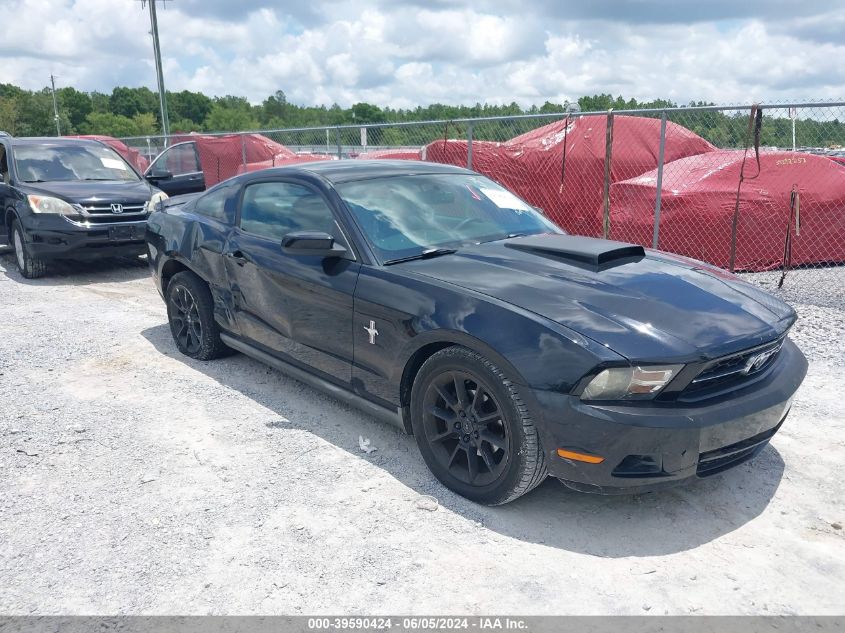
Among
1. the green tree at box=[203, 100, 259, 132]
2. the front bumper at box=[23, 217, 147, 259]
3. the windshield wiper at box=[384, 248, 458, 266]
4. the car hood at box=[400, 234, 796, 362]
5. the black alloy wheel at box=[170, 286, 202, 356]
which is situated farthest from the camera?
the green tree at box=[203, 100, 259, 132]

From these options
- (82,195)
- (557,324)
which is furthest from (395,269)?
(82,195)

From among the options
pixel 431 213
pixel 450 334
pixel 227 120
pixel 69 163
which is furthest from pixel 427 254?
pixel 227 120

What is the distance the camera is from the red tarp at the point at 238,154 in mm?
13422

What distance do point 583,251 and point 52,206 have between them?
721 centimetres

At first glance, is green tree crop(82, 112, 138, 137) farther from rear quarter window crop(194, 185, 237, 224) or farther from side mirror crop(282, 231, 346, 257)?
side mirror crop(282, 231, 346, 257)

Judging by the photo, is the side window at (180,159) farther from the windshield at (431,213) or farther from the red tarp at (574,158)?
the windshield at (431,213)

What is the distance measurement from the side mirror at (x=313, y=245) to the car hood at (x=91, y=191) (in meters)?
5.80

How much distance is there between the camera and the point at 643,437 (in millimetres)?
2758

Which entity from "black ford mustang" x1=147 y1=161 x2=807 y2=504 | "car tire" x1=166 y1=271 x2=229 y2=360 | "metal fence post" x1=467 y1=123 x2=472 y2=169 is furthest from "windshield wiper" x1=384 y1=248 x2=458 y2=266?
"metal fence post" x1=467 y1=123 x2=472 y2=169

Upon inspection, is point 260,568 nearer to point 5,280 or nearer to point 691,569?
point 691,569

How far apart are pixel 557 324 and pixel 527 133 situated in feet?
26.5

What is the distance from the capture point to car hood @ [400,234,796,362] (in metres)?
2.89

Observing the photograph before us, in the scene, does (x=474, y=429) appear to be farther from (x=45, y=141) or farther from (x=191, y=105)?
(x=191, y=105)

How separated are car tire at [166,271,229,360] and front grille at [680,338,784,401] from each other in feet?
11.5
